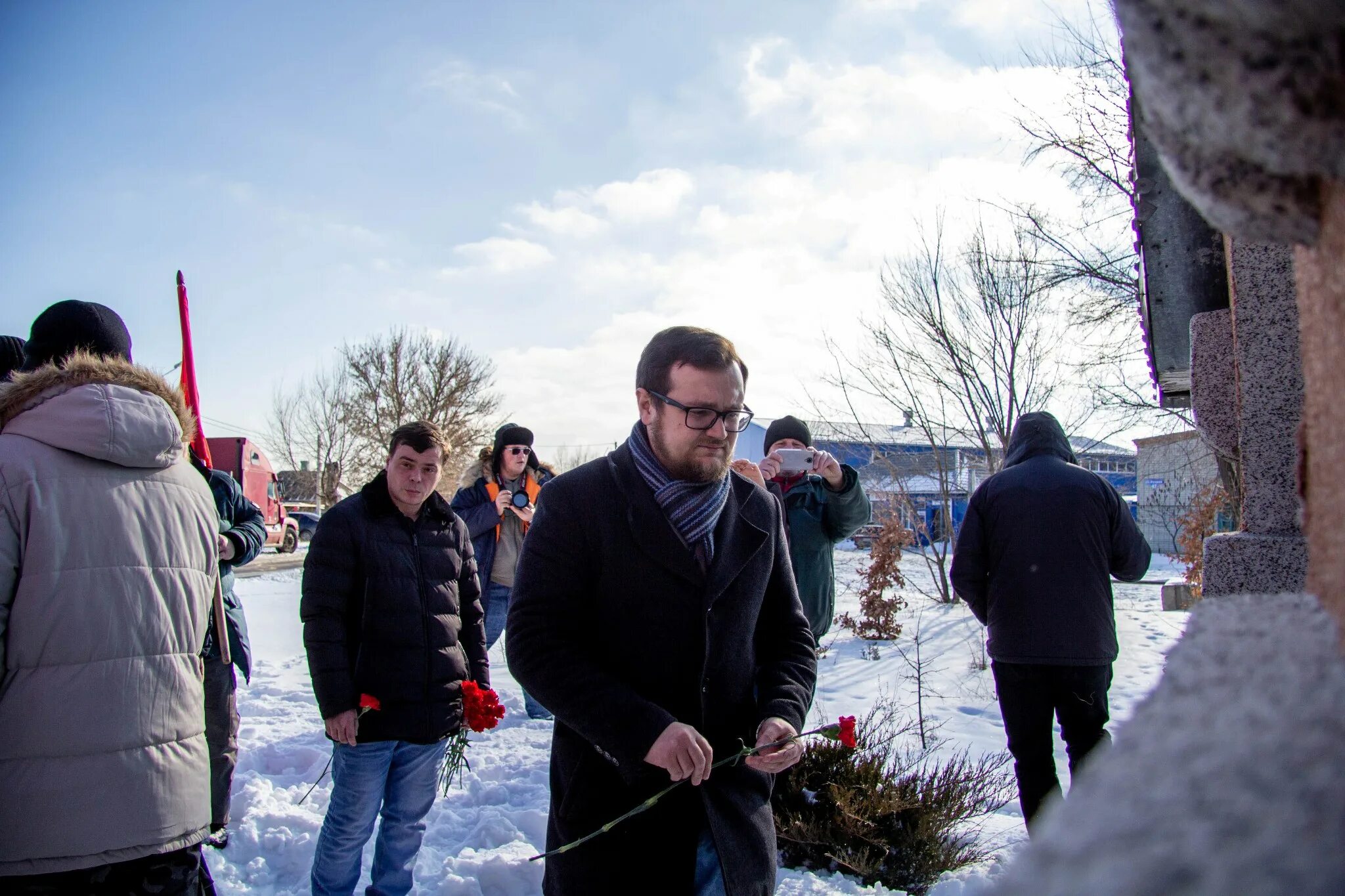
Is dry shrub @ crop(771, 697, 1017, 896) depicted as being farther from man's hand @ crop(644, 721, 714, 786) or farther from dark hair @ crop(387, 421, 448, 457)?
dark hair @ crop(387, 421, 448, 457)

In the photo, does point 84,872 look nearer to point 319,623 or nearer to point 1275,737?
point 319,623

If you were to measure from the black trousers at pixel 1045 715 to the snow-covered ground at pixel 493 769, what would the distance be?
396 millimetres

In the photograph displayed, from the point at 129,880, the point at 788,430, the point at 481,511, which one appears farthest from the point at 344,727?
the point at 788,430

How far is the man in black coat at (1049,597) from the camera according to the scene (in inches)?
151

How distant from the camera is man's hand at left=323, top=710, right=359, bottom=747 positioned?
316cm

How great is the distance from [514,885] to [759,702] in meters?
2.01

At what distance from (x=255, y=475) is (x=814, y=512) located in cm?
2032

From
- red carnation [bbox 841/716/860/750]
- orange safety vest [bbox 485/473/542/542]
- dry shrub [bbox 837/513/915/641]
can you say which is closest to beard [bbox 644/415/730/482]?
red carnation [bbox 841/716/860/750]

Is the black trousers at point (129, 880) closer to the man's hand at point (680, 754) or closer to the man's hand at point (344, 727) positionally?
the man's hand at point (344, 727)

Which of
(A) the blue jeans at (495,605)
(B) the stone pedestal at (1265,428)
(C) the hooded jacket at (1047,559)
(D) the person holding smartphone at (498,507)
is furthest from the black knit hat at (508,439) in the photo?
(B) the stone pedestal at (1265,428)

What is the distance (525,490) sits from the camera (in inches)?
229

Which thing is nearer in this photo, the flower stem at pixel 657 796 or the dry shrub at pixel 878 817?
the flower stem at pixel 657 796

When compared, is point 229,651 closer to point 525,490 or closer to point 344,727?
point 344,727

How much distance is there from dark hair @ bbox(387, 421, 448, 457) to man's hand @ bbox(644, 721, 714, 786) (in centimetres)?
216
